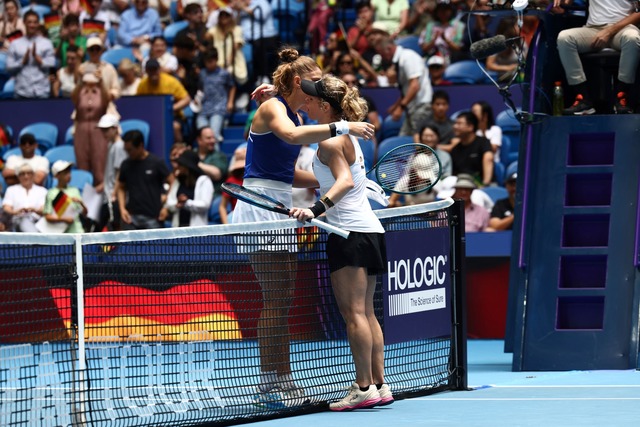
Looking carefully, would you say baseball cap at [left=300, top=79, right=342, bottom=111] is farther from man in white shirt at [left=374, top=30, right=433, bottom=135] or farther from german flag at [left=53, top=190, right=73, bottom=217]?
german flag at [left=53, top=190, right=73, bottom=217]

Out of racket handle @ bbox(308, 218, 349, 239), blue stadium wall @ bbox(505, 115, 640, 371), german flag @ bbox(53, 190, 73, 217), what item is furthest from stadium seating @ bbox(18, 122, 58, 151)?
racket handle @ bbox(308, 218, 349, 239)

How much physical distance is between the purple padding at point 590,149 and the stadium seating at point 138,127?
7896 mm

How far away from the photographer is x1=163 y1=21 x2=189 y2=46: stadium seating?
20453 millimetres

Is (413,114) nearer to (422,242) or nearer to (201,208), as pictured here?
(201,208)

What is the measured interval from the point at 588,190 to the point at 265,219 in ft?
10.8

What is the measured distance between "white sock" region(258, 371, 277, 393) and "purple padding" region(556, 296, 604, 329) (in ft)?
10.3

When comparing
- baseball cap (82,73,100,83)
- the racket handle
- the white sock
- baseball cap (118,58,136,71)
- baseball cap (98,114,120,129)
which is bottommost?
the white sock

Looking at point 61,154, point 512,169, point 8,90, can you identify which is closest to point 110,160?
point 61,154

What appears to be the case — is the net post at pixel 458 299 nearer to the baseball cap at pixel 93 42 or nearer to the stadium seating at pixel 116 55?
the baseball cap at pixel 93 42

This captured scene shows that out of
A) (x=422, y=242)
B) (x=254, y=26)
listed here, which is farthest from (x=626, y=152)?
(x=254, y=26)

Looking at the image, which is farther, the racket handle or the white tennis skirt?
the white tennis skirt

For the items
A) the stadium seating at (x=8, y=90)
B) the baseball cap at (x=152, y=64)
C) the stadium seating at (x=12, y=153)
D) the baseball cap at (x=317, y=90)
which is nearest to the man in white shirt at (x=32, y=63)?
the stadium seating at (x=8, y=90)

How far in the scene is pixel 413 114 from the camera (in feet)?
52.2

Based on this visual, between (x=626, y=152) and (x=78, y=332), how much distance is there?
203 inches
